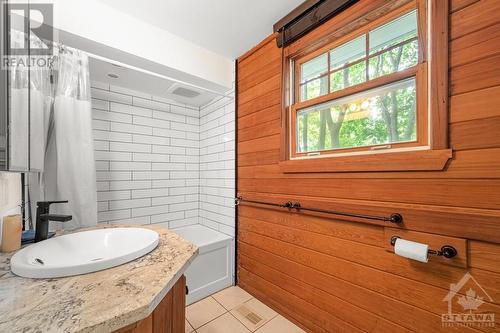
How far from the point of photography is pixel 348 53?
142cm

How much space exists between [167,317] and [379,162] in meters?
1.30

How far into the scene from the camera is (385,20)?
124cm

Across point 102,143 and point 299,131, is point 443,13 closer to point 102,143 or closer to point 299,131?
point 299,131

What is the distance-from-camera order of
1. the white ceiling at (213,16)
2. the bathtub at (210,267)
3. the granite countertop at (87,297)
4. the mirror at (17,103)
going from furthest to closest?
the bathtub at (210,267)
the white ceiling at (213,16)
the mirror at (17,103)
the granite countertop at (87,297)

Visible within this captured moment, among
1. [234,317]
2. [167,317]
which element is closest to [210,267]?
[234,317]

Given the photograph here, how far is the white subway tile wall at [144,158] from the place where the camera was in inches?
82.4

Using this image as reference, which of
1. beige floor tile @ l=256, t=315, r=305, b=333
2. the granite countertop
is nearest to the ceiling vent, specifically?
the granite countertop

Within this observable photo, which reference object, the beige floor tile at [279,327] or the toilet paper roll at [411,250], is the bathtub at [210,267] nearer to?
the beige floor tile at [279,327]

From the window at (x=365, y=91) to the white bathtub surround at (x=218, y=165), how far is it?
0.82 m

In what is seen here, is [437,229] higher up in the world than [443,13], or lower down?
lower down

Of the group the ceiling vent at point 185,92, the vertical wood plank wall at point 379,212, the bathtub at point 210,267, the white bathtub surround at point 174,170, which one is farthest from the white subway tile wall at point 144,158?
the vertical wood plank wall at point 379,212

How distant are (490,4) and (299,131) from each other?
43.8 inches

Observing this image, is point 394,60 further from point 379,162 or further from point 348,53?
point 379,162

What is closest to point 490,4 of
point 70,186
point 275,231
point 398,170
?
point 398,170
